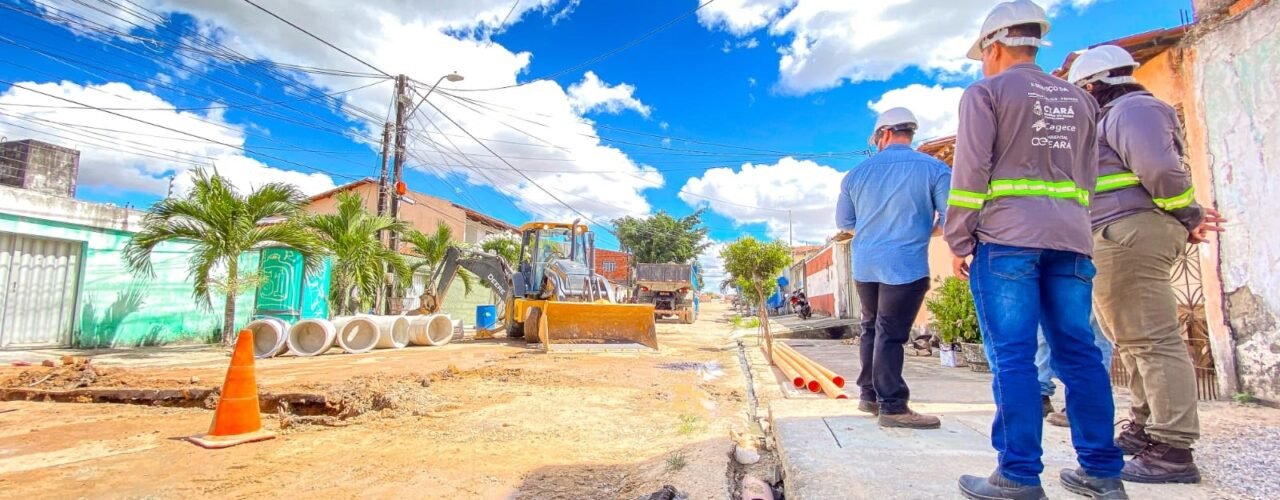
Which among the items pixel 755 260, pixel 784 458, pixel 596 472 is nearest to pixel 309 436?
pixel 596 472

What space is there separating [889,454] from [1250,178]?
3.41 metres

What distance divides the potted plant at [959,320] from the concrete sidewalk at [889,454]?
117 inches

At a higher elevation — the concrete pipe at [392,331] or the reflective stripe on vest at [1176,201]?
the reflective stripe on vest at [1176,201]

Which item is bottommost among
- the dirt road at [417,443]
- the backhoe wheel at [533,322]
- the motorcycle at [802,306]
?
the dirt road at [417,443]

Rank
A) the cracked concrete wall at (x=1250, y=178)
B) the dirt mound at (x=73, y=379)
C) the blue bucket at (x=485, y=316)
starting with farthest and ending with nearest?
1. the blue bucket at (x=485, y=316)
2. the dirt mound at (x=73, y=379)
3. the cracked concrete wall at (x=1250, y=178)

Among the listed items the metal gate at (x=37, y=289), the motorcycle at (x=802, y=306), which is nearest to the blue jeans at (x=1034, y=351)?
the metal gate at (x=37, y=289)

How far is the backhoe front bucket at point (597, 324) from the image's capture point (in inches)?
420

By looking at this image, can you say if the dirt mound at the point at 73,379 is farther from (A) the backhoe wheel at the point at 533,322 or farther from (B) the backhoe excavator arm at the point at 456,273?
(B) the backhoe excavator arm at the point at 456,273

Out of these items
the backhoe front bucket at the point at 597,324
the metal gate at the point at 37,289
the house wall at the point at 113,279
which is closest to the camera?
the metal gate at the point at 37,289

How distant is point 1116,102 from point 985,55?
61 centimetres

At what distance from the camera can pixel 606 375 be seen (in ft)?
23.3

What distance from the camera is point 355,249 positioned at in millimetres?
12078

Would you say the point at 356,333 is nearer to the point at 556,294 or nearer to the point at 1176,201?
the point at 556,294

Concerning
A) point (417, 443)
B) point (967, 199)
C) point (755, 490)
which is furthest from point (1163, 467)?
point (417, 443)
